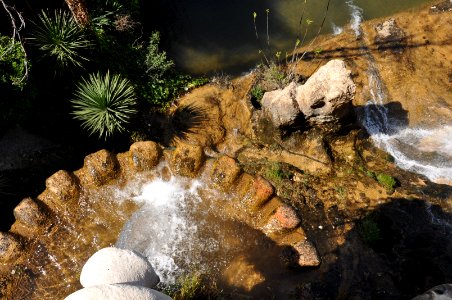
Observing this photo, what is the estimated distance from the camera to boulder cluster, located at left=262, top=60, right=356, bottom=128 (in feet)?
22.7

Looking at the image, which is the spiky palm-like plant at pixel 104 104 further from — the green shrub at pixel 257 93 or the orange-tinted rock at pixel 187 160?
the green shrub at pixel 257 93

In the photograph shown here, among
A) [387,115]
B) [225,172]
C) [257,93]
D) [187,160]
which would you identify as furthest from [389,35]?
[187,160]

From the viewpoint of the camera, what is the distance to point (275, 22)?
10531mm

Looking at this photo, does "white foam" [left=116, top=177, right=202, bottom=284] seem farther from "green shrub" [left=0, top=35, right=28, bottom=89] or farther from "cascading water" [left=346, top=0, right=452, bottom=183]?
"cascading water" [left=346, top=0, right=452, bottom=183]

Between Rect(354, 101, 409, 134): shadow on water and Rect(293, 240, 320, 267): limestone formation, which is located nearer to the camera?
Rect(293, 240, 320, 267): limestone formation

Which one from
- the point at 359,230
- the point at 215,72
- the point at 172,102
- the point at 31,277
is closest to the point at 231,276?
the point at 359,230

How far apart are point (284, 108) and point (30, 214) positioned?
4.93 metres

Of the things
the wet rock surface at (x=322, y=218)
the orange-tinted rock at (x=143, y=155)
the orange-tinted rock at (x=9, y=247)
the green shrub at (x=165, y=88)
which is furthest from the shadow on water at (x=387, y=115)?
the orange-tinted rock at (x=9, y=247)

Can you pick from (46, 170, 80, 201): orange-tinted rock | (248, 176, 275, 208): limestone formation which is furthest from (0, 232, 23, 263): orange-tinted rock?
(248, 176, 275, 208): limestone formation

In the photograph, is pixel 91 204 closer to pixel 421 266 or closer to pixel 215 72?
pixel 215 72

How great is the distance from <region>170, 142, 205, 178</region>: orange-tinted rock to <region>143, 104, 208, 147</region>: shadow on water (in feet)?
3.23

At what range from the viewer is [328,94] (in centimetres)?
700

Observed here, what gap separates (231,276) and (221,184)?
65.8 inches

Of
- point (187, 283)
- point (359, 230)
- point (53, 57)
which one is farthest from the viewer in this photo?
point (53, 57)
